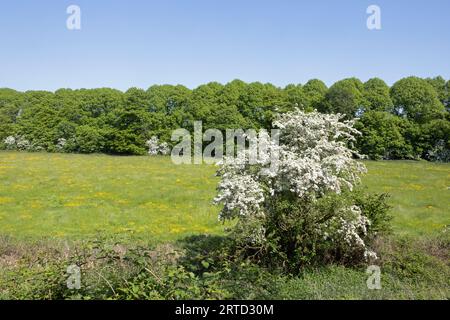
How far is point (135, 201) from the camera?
2897 centimetres

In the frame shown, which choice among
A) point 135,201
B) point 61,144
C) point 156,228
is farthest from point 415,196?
point 61,144

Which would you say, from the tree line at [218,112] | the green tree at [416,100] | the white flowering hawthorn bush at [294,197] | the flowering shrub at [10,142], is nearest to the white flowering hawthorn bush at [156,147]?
the tree line at [218,112]

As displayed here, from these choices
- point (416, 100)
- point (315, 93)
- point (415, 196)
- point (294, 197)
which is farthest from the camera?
point (315, 93)

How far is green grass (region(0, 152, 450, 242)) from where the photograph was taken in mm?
22453

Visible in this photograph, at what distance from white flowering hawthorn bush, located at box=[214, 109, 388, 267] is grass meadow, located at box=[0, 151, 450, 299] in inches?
46.4

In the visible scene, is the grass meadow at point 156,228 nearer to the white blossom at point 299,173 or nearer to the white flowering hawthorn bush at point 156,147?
the white blossom at point 299,173

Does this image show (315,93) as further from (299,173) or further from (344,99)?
(299,173)

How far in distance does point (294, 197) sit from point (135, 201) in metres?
16.8

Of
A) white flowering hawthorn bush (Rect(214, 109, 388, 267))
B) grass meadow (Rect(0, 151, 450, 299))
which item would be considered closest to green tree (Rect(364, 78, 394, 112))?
grass meadow (Rect(0, 151, 450, 299))

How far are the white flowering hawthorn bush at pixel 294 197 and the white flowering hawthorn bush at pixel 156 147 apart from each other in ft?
194

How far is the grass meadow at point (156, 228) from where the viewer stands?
10.5 meters

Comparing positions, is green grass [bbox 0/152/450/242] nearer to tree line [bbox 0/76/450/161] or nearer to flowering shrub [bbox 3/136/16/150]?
tree line [bbox 0/76/450/161]

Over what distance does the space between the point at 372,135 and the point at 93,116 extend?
182 ft

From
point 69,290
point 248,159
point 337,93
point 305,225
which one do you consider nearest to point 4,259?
point 69,290
